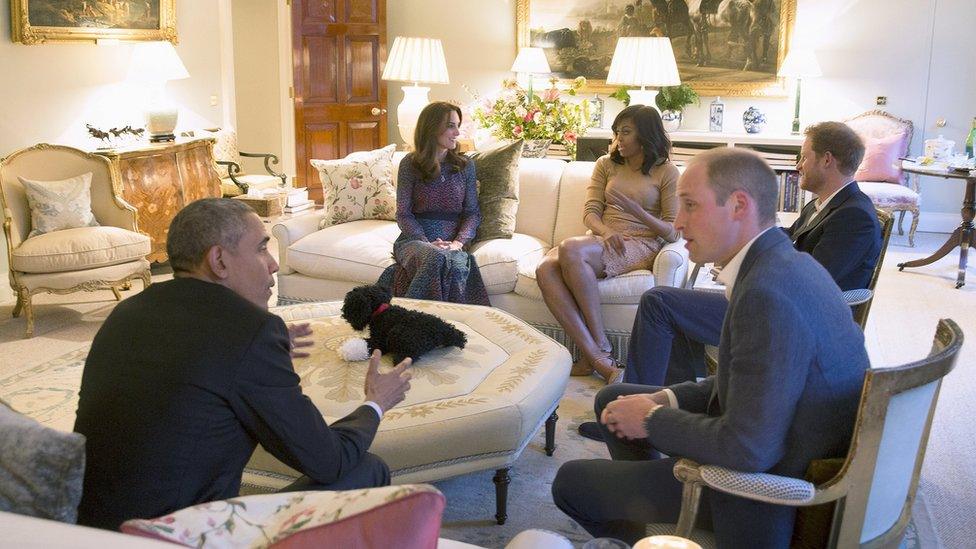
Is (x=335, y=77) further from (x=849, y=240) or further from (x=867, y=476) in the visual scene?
(x=867, y=476)

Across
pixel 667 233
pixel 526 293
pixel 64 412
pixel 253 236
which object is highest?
pixel 253 236

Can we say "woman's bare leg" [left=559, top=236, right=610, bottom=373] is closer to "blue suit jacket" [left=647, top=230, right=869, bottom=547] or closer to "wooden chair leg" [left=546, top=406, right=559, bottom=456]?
"wooden chair leg" [left=546, top=406, right=559, bottom=456]

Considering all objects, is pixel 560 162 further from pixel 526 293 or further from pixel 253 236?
pixel 253 236

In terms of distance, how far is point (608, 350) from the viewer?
14.9ft

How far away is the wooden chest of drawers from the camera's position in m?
6.36

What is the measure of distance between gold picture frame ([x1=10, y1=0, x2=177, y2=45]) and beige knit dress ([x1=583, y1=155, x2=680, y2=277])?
382cm

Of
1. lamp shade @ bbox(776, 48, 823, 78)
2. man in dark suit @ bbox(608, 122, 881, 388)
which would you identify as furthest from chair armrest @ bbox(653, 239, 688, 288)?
lamp shade @ bbox(776, 48, 823, 78)

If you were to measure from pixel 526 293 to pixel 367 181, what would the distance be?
131cm

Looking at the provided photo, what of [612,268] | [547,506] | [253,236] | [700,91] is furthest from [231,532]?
[700,91]

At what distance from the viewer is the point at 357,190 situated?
216 inches

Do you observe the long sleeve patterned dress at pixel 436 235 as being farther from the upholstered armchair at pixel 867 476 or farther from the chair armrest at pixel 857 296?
the upholstered armchair at pixel 867 476

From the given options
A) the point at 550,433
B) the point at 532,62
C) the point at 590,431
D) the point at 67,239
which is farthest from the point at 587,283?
the point at 532,62

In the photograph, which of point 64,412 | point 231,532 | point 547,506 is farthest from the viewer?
point 64,412

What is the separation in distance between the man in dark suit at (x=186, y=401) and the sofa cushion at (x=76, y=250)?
11.6 feet
